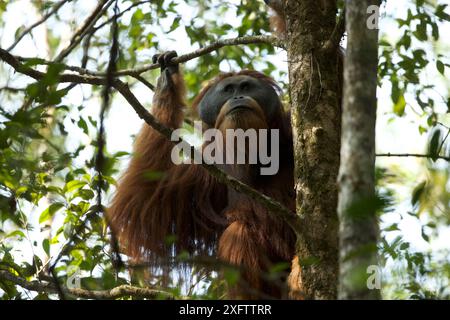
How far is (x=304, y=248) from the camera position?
320cm

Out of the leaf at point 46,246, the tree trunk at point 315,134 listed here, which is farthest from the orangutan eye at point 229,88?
the leaf at point 46,246

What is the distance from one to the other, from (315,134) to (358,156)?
119 centimetres

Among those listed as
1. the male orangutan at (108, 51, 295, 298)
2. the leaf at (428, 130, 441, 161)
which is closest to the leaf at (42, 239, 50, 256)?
the male orangutan at (108, 51, 295, 298)

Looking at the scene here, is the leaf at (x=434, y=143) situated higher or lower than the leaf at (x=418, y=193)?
higher

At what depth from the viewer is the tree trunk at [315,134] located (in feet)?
10.2

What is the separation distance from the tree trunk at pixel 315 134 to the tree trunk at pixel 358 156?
0.77 meters

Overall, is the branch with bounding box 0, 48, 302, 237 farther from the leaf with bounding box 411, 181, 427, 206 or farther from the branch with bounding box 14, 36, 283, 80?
the leaf with bounding box 411, 181, 427, 206

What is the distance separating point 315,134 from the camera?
3418mm

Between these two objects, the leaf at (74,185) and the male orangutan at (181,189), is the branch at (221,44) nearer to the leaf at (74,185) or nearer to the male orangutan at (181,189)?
the male orangutan at (181,189)

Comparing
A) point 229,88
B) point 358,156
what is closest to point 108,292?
point 358,156

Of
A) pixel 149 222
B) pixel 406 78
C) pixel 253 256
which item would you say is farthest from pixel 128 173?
pixel 406 78

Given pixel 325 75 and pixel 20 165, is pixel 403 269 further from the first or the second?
pixel 20 165

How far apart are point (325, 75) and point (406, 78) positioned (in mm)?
2678

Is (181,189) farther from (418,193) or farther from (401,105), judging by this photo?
(418,193)
